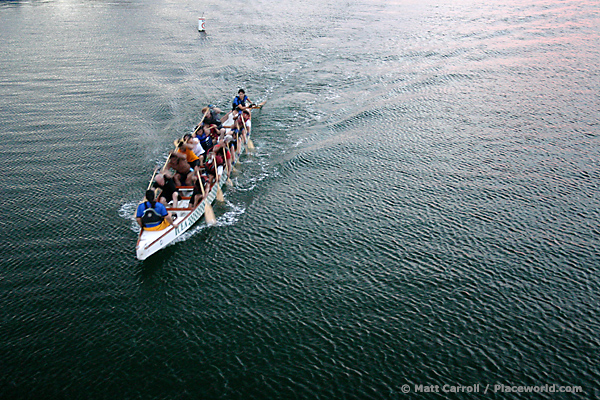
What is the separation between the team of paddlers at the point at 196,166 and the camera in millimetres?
18750

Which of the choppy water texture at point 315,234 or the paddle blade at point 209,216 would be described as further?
the paddle blade at point 209,216

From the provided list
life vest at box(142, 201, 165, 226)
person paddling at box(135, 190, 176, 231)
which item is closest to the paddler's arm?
person paddling at box(135, 190, 176, 231)

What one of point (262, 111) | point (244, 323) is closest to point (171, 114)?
point (262, 111)

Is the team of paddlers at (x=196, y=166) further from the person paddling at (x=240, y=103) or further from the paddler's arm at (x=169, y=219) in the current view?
the person paddling at (x=240, y=103)

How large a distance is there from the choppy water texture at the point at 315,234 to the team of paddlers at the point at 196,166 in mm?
1448

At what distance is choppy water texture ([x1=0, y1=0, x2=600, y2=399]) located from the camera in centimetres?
1432

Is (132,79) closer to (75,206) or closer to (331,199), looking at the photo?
(75,206)

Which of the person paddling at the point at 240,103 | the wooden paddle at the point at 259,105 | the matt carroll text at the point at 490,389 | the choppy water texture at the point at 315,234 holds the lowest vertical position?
the matt carroll text at the point at 490,389

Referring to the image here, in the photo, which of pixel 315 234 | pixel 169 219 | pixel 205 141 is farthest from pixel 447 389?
pixel 205 141

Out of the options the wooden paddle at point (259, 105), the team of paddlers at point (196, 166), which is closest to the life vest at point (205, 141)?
the team of paddlers at point (196, 166)

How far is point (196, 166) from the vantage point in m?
→ 22.6

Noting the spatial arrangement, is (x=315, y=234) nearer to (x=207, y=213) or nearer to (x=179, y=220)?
(x=207, y=213)

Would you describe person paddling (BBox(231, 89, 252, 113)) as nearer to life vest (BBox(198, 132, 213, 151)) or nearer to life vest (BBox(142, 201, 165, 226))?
life vest (BBox(198, 132, 213, 151))

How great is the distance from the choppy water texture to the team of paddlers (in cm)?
145
